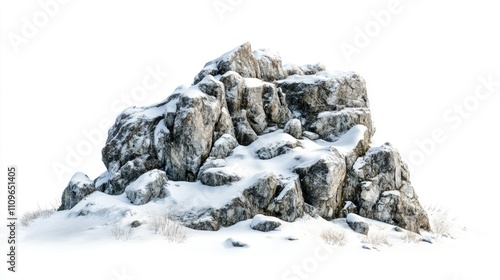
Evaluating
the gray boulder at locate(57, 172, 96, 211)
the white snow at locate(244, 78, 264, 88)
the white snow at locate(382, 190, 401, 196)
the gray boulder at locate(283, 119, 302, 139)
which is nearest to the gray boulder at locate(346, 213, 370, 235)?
the white snow at locate(382, 190, 401, 196)

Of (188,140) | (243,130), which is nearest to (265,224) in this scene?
(188,140)

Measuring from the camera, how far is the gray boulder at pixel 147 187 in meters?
15.8

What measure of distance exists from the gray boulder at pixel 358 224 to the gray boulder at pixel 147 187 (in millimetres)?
7560

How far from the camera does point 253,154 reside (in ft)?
61.7

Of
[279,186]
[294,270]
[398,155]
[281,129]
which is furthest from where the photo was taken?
[281,129]

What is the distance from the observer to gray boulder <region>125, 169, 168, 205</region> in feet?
51.8

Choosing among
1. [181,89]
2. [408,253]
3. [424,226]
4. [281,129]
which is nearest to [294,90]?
[281,129]

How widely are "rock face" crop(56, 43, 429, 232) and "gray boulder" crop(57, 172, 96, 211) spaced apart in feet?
0.14

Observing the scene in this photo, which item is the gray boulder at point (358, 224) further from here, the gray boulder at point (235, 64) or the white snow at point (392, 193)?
the gray boulder at point (235, 64)

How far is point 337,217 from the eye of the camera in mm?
17469

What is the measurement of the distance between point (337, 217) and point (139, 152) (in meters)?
9.30

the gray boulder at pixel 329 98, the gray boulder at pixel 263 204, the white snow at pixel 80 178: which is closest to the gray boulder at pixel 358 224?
the gray boulder at pixel 263 204

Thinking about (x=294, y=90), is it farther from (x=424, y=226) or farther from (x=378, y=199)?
(x=424, y=226)

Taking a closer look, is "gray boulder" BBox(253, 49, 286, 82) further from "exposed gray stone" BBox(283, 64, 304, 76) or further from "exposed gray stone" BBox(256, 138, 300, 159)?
"exposed gray stone" BBox(256, 138, 300, 159)
